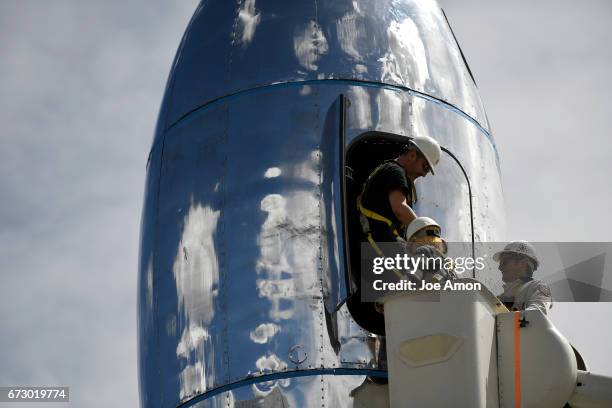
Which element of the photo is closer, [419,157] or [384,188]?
[384,188]

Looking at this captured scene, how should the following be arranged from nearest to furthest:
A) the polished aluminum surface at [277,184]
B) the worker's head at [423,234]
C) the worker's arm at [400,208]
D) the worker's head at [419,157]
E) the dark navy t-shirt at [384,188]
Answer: the worker's head at [423,234]
the polished aluminum surface at [277,184]
the worker's arm at [400,208]
the dark navy t-shirt at [384,188]
the worker's head at [419,157]

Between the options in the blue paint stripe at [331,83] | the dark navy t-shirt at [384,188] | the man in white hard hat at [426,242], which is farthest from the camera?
the blue paint stripe at [331,83]

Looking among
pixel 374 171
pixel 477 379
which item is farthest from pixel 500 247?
pixel 477 379

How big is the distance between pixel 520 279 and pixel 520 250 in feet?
1.00

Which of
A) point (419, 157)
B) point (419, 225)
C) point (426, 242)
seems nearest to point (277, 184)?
point (419, 157)

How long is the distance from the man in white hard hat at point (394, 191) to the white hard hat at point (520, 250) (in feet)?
4.26

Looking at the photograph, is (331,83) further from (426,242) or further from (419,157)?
(426,242)

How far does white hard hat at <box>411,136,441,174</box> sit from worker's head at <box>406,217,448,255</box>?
1.05 metres

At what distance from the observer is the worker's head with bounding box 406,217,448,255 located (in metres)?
11.5

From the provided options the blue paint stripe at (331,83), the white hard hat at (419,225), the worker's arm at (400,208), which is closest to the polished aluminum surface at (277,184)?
the blue paint stripe at (331,83)

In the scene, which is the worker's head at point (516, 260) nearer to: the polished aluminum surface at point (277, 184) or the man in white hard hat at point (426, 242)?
the polished aluminum surface at point (277, 184)

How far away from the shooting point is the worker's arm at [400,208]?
38.9ft

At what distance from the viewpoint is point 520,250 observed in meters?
13.1

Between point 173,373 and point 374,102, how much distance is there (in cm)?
322
